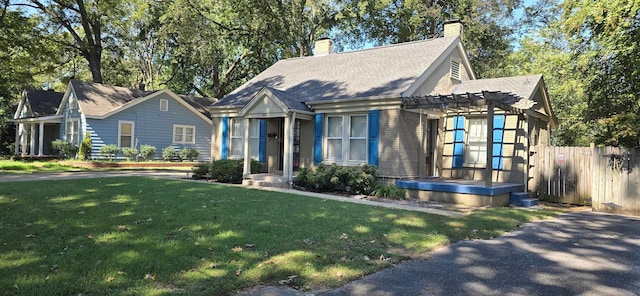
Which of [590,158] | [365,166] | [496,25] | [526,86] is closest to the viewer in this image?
[590,158]

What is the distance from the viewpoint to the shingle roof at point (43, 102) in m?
27.1

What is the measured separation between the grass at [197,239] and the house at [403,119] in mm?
3677

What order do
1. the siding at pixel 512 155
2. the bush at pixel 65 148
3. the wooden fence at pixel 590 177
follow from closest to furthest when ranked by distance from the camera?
the wooden fence at pixel 590 177, the siding at pixel 512 155, the bush at pixel 65 148

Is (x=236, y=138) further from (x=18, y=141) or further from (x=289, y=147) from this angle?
(x=18, y=141)

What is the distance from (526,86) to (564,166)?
306 cm

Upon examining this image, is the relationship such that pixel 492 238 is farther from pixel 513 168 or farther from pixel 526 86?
pixel 526 86

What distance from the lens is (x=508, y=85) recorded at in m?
14.5

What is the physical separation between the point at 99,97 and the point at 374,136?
18905 mm

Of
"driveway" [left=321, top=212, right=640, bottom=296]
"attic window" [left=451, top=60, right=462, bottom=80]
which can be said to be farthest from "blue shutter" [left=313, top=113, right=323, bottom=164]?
"driveway" [left=321, top=212, right=640, bottom=296]

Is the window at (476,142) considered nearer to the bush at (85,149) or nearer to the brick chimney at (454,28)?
the brick chimney at (454,28)

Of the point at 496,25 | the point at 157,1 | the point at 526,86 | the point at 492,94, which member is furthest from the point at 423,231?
the point at 157,1

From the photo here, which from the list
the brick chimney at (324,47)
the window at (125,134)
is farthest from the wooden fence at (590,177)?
the window at (125,134)

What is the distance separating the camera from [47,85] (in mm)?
52469

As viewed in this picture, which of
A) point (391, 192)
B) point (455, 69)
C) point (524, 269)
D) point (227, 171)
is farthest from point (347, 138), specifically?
point (524, 269)
